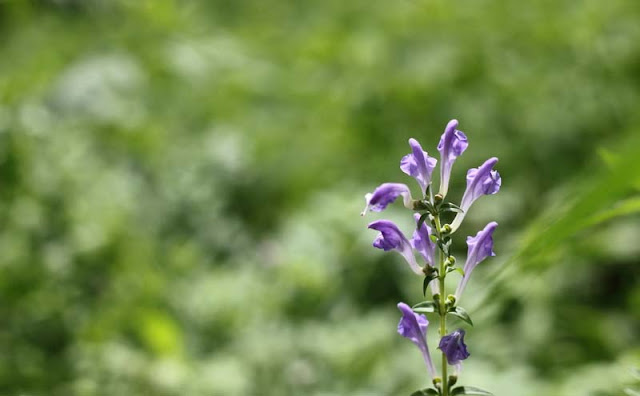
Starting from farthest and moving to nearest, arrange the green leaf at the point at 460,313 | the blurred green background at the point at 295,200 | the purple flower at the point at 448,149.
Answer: the blurred green background at the point at 295,200, the purple flower at the point at 448,149, the green leaf at the point at 460,313

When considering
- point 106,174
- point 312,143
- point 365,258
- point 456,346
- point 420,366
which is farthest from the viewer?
point 312,143

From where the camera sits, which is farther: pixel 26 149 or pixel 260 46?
pixel 260 46

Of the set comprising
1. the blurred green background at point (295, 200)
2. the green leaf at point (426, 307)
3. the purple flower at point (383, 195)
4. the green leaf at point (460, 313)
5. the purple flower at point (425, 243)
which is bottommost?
the green leaf at point (460, 313)

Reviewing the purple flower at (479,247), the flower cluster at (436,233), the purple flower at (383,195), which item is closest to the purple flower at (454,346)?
the flower cluster at (436,233)

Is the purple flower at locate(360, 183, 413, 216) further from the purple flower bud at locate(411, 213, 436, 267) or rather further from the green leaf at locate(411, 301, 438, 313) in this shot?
the green leaf at locate(411, 301, 438, 313)

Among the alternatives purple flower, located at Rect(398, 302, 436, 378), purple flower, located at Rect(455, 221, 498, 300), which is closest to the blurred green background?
purple flower, located at Rect(455, 221, 498, 300)

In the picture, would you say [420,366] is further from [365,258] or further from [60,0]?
[60,0]

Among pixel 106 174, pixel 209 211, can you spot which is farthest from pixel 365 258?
pixel 106 174

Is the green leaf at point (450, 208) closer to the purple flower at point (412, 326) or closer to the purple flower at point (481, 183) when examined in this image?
the purple flower at point (481, 183)

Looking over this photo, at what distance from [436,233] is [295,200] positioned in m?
3.36

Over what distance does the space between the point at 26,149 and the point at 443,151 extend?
8.95 feet

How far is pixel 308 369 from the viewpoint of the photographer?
2828 mm

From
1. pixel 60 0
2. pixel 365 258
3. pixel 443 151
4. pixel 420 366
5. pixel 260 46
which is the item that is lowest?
pixel 443 151

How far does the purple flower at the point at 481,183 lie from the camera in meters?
1.15
